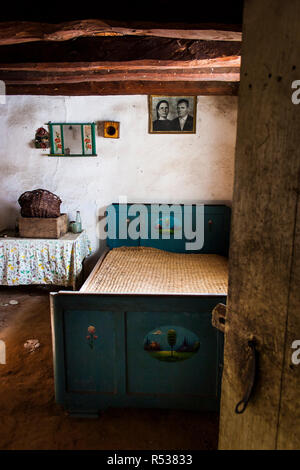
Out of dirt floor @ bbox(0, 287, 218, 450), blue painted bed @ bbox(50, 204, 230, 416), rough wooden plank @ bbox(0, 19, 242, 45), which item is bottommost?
dirt floor @ bbox(0, 287, 218, 450)

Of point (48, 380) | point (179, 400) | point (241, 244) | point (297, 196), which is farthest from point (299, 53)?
point (48, 380)

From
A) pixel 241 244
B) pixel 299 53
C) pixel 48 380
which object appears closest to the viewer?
pixel 299 53

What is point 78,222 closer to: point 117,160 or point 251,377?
point 117,160

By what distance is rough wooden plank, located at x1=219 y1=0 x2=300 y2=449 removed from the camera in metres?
0.89

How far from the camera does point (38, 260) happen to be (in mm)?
4305

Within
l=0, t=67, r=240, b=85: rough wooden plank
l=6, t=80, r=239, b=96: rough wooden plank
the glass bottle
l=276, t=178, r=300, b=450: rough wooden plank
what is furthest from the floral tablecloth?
l=276, t=178, r=300, b=450: rough wooden plank

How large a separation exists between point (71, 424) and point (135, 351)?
717mm

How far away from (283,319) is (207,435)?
1.78 meters

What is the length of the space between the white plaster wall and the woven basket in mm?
547

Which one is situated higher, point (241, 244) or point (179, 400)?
point (241, 244)

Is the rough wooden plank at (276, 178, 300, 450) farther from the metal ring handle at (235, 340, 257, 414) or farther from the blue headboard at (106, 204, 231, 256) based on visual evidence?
the blue headboard at (106, 204, 231, 256)

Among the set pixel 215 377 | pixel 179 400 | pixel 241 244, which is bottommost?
pixel 179 400

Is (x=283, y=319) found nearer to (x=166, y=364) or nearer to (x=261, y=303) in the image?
(x=261, y=303)

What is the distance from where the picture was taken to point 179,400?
2.45m
